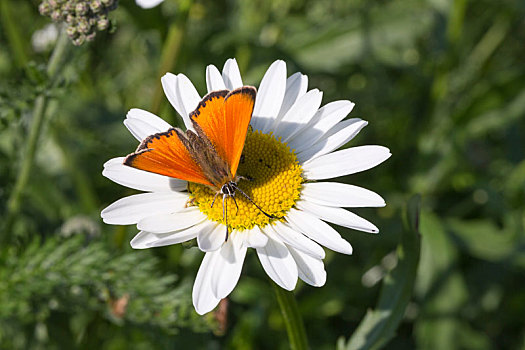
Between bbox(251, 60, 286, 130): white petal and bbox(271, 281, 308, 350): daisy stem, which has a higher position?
bbox(251, 60, 286, 130): white petal

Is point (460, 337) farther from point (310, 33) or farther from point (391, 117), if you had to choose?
point (310, 33)

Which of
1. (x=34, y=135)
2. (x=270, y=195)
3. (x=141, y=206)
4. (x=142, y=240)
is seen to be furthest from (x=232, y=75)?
(x=34, y=135)

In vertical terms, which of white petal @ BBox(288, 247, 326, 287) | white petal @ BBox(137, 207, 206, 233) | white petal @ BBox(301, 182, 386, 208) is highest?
white petal @ BBox(137, 207, 206, 233)

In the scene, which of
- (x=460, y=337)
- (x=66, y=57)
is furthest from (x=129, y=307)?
(x=460, y=337)

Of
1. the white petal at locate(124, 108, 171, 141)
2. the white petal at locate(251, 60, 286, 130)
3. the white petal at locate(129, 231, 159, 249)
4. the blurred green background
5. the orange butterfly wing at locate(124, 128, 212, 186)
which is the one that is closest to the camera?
the orange butterfly wing at locate(124, 128, 212, 186)

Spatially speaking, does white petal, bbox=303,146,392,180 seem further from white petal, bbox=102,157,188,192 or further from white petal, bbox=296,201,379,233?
white petal, bbox=102,157,188,192

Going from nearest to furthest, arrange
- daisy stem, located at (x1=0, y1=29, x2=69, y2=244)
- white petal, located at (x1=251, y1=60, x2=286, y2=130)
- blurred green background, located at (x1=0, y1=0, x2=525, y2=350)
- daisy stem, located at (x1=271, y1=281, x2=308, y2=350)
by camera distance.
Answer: daisy stem, located at (x1=271, y1=281, x2=308, y2=350) → white petal, located at (x1=251, y1=60, x2=286, y2=130) → daisy stem, located at (x1=0, y1=29, x2=69, y2=244) → blurred green background, located at (x1=0, y1=0, x2=525, y2=350)

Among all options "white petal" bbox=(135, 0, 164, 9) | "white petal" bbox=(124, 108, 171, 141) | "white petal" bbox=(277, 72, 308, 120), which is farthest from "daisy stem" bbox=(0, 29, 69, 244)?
"white petal" bbox=(277, 72, 308, 120)
